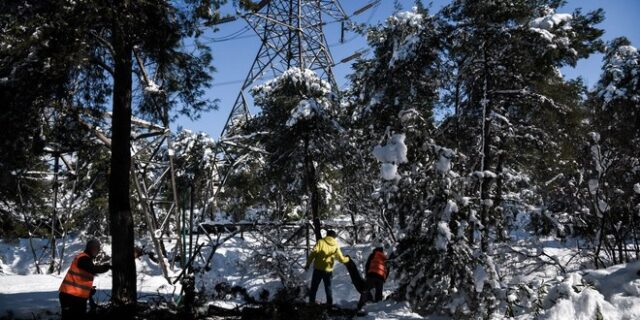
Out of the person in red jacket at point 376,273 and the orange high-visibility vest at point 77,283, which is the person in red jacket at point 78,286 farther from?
the person in red jacket at point 376,273

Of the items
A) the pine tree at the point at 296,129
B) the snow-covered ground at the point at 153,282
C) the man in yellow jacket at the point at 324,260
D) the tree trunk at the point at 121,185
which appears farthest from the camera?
the pine tree at the point at 296,129

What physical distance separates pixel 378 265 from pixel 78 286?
19.9 feet

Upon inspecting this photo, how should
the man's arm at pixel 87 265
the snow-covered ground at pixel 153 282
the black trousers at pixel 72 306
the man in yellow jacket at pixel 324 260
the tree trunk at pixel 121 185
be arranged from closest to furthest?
1. the black trousers at pixel 72 306
2. the man's arm at pixel 87 265
3. the tree trunk at pixel 121 185
4. the snow-covered ground at pixel 153 282
5. the man in yellow jacket at pixel 324 260

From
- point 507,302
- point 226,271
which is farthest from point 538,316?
point 226,271

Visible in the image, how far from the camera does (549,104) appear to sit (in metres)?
9.59

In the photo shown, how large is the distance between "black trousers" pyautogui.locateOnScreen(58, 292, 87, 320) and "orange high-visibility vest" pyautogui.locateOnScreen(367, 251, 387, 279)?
19.3ft

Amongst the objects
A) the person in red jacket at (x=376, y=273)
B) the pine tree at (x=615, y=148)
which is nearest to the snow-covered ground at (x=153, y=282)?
the person in red jacket at (x=376, y=273)

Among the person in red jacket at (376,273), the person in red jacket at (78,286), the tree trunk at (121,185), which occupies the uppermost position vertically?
the tree trunk at (121,185)

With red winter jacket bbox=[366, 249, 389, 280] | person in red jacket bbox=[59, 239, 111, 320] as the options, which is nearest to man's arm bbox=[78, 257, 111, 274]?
person in red jacket bbox=[59, 239, 111, 320]

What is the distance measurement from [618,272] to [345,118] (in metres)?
9.42

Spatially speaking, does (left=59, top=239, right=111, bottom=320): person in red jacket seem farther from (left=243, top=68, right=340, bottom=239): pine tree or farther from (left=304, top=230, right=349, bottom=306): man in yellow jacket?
(left=243, top=68, right=340, bottom=239): pine tree

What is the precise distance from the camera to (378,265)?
33.4 ft

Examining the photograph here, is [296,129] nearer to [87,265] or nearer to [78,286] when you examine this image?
[87,265]

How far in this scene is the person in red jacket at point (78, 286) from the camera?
A: 6254 mm
